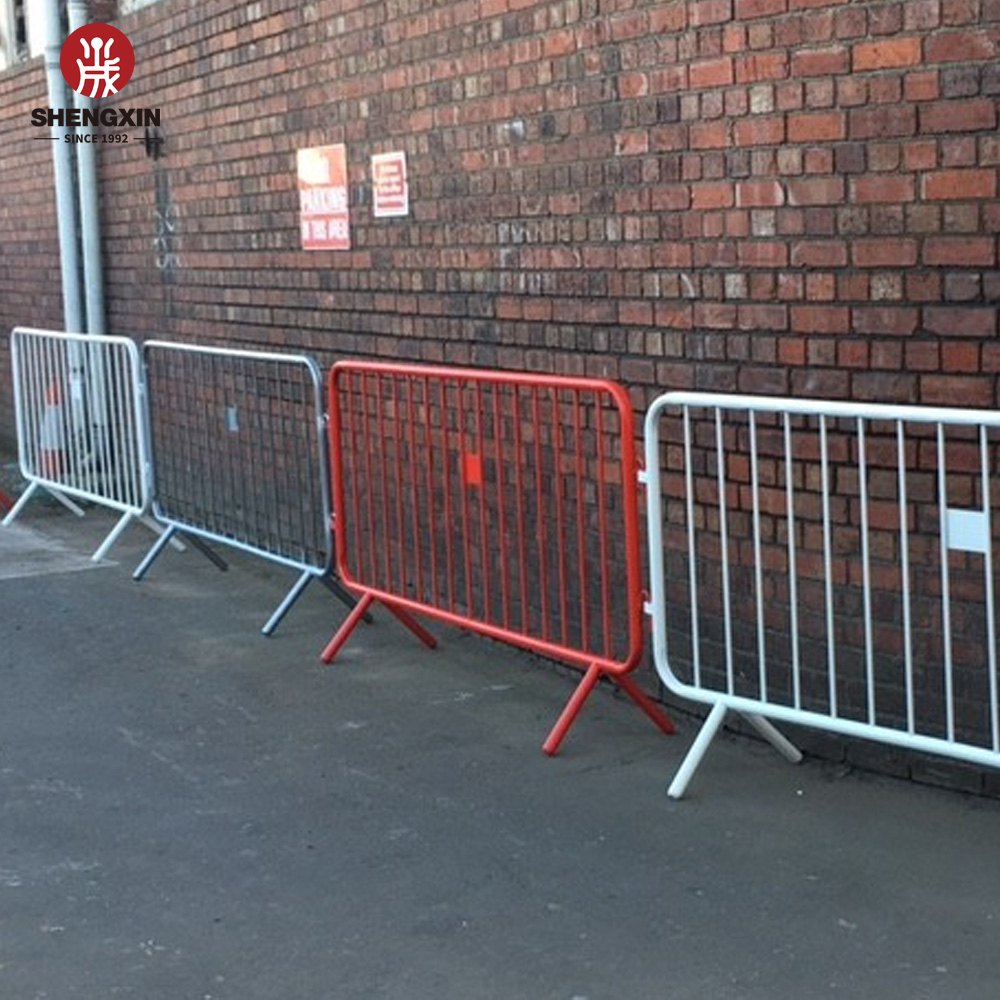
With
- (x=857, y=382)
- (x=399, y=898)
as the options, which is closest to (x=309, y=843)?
(x=399, y=898)

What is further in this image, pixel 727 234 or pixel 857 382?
pixel 727 234

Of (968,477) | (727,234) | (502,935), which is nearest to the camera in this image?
(502,935)

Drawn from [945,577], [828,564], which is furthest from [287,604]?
[945,577]

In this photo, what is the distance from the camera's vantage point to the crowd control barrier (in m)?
8.82

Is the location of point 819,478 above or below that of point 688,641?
above

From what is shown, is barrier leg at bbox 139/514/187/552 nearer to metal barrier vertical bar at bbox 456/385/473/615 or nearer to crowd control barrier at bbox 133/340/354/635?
crowd control barrier at bbox 133/340/354/635

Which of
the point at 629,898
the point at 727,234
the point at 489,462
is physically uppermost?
the point at 727,234

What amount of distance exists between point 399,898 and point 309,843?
0.56 meters

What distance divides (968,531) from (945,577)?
174mm

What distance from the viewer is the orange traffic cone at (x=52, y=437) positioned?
432 inches

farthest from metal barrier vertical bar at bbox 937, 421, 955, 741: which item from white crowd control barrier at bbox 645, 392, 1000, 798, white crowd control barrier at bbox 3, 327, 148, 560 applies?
white crowd control barrier at bbox 3, 327, 148, 560

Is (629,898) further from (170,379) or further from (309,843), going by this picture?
(170,379)

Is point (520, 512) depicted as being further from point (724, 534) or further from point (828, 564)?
point (828, 564)

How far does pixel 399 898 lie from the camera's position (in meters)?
5.00
